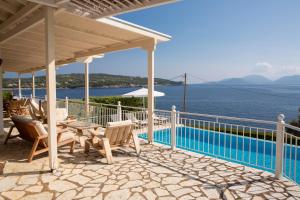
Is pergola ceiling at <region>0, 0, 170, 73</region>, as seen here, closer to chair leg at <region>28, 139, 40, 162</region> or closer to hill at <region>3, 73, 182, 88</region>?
chair leg at <region>28, 139, 40, 162</region>

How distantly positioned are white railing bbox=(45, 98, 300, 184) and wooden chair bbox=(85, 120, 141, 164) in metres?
1.35

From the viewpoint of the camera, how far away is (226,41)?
34.0 meters

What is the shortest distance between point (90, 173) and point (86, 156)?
3.64 feet

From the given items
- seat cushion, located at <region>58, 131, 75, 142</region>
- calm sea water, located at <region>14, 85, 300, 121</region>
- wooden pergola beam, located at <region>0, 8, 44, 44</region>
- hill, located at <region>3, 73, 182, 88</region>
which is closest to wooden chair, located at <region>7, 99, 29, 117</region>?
hill, located at <region>3, 73, 182, 88</region>

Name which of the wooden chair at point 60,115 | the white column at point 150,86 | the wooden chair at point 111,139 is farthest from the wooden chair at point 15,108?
the white column at point 150,86

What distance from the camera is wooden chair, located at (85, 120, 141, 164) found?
17.1 ft

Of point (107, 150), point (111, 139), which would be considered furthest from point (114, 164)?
point (111, 139)

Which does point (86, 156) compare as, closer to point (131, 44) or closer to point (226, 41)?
point (131, 44)

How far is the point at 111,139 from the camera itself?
17.9ft

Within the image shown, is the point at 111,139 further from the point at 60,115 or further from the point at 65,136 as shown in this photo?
the point at 60,115

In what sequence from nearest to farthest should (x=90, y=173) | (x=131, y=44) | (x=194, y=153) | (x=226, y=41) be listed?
1. (x=90, y=173)
2. (x=194, y=153)
3. (x=131, y=44)
4. (x=226, y=41)

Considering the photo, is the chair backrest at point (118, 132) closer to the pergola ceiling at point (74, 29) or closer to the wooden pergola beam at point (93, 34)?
the pergola ceiling at point (74, 29)

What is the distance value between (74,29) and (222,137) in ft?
24.3

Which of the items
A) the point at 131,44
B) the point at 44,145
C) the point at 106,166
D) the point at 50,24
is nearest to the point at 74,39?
the point at 131,44
